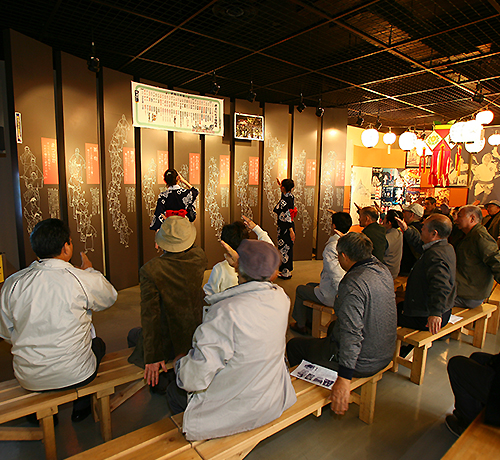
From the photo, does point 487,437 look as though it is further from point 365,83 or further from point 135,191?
point 365,83

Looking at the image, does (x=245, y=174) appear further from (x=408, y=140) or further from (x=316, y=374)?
(x=316, y=374)

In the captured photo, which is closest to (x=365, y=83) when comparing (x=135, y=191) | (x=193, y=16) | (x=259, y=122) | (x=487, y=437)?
(x=259, y=122)

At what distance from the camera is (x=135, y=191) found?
516cm

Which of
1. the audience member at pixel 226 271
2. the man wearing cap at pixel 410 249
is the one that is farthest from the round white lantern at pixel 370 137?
the audience member at pixel 226 271

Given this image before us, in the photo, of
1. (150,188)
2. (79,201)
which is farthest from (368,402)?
(150,188)

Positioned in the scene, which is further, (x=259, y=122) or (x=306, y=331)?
(x=259, y=122)

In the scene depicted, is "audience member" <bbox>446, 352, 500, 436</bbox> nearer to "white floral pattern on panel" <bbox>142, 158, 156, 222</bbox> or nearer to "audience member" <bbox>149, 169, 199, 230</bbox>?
"audience member" <bbox>149, 169, 199, 230</bbox>

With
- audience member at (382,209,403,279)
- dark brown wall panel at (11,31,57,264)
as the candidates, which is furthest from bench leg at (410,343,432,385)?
dark brown wall panel at (11,31,57,264)

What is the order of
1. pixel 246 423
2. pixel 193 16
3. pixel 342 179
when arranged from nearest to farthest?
pixel 246 423 → pixel 193 16 → pixel 342 179

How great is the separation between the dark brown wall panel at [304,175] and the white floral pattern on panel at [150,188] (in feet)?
9.64

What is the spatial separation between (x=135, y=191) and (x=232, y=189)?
1.91 m

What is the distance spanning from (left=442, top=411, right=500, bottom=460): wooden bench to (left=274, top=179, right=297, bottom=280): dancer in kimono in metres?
4.06

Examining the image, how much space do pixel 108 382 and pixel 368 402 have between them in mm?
1630

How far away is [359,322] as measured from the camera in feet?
6.23
